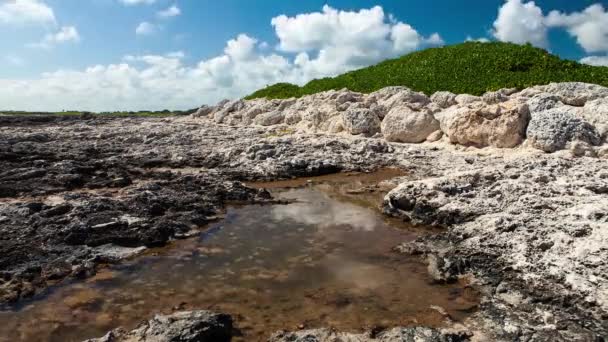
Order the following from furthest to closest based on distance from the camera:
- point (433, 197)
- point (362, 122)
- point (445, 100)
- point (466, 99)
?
point (445, 100), point (466, 99), point (362, 122), point (433, 197)

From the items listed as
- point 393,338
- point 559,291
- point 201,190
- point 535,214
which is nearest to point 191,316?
point 393,338

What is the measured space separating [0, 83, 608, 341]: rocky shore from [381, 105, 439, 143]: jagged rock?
6 centimetres

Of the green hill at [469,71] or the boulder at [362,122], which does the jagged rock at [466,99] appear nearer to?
the green hill at [469,71]

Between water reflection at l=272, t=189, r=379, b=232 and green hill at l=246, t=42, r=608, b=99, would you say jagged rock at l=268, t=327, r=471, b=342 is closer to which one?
water reflection at l=272, t=189, r=379, b=232

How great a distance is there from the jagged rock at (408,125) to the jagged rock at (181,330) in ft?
47.7

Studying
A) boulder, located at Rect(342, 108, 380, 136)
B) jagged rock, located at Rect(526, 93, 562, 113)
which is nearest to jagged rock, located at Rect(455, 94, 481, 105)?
boulder, located at Rect(342, 108, 380, 136)

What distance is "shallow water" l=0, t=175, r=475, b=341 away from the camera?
6426mm

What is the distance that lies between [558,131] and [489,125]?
2.34 m

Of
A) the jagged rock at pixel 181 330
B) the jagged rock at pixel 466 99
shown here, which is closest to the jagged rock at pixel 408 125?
the jagged rock at pixel 466 99

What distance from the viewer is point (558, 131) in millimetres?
14055

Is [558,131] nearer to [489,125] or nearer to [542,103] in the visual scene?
[542,103]

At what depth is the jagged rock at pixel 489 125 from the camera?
50.5 ft

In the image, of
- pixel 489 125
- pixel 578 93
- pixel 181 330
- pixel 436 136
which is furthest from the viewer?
pixel 436 136

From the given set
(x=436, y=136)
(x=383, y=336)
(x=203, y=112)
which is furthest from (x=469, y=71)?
(x=383, y=336)
